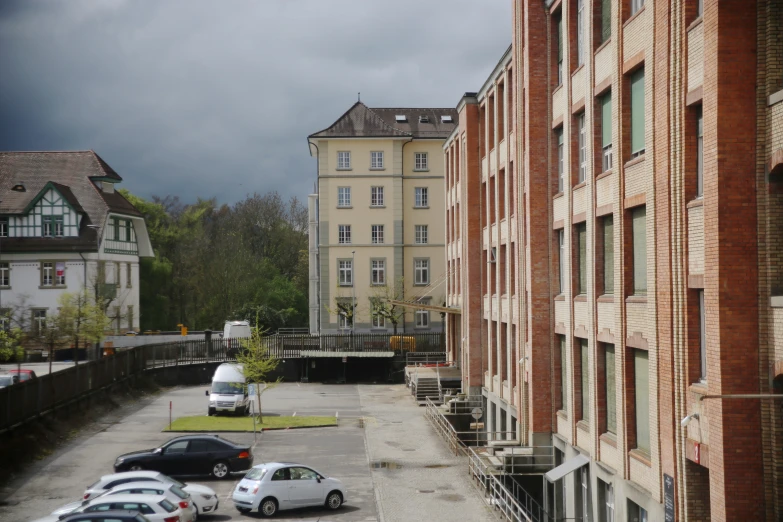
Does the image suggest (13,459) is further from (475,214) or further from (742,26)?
(742,26)

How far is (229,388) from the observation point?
146 ft

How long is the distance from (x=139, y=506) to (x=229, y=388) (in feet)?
76.1

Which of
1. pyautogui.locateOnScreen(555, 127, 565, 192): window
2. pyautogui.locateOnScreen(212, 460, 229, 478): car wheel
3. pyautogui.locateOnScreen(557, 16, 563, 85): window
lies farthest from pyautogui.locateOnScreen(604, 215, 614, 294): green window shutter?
pyautogui.locateOnScreen(212, 460, 229, 478): car wheel

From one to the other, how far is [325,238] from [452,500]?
45.2 meters

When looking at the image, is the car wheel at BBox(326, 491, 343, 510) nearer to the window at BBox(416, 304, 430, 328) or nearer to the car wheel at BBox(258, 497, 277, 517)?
the car wheel at BBox(258, 497, 277, 517)

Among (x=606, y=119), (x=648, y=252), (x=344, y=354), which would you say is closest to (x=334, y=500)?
(x=648, y=252)

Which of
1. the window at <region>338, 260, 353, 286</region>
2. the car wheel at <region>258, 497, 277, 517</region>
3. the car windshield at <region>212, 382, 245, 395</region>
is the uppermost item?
the window at <region>338, 260, 353, 286</region>

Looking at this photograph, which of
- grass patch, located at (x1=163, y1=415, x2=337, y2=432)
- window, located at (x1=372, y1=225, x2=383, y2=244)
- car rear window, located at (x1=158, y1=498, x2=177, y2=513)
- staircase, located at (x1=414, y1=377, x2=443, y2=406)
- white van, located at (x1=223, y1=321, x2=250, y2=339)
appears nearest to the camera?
car rear window, located at (x1=158, y1=498, x2=177, y2=513)

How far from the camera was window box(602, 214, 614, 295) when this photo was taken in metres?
22.3

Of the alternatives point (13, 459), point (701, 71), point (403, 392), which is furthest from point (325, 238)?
point (701, 71)

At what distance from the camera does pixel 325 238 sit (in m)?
70.8

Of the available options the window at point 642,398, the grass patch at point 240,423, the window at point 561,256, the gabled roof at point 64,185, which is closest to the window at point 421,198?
the gabled roof at point 64,185

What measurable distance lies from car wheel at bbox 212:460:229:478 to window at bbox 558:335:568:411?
11.3m

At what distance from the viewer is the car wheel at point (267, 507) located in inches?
987
